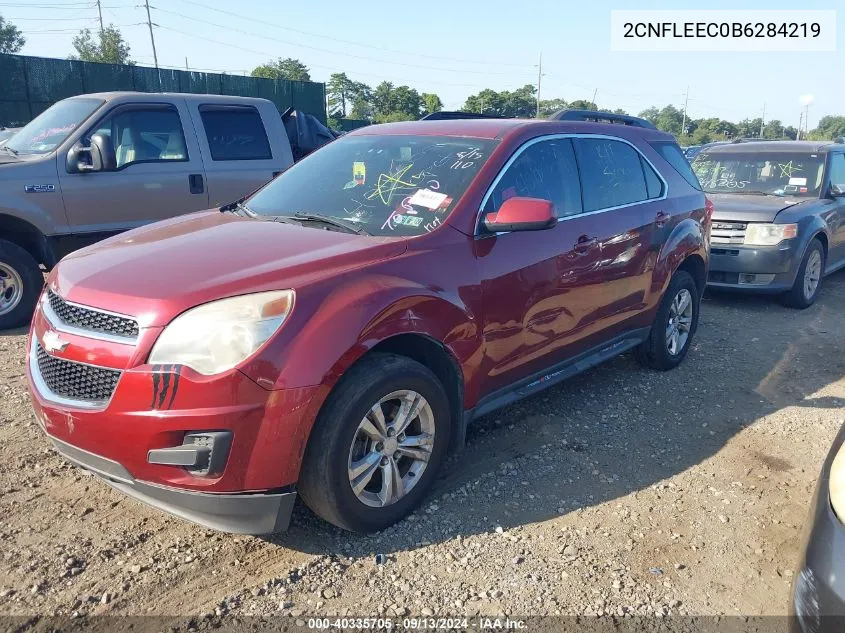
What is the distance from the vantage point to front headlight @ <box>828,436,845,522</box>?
1960 millimetres

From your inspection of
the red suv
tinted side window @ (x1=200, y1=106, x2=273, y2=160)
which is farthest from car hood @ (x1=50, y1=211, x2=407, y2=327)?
tinted side window @ (x1=200, y1=106, x2=273, y2=160)

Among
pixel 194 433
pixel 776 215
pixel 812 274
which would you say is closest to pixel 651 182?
pixel 776 215

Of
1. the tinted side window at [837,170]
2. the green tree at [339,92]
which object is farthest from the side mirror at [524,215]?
the green tree at [339,92]

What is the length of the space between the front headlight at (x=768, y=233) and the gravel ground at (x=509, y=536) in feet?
10.3

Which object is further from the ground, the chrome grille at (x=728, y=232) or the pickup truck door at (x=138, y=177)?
the pickup truck door at (x=138, y=177)

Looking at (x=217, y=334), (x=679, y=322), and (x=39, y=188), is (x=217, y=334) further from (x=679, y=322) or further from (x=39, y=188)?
(x=39, y=188)

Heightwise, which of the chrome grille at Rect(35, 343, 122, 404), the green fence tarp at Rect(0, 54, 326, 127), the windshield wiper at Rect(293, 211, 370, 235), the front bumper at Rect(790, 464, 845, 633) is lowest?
the front bumper at Rect(790, 464, 845, 633)

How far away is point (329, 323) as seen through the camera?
2.60 m

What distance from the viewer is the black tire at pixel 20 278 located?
18.4 feet

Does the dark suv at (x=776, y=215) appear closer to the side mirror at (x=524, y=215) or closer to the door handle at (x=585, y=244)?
the door handle at (x=585, y=244)

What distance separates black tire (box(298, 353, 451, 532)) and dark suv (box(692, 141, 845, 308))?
18.1 ft

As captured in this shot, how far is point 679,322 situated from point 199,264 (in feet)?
12.8

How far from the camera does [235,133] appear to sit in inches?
271

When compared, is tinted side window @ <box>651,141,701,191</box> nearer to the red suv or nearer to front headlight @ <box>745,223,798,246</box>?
the red suv
